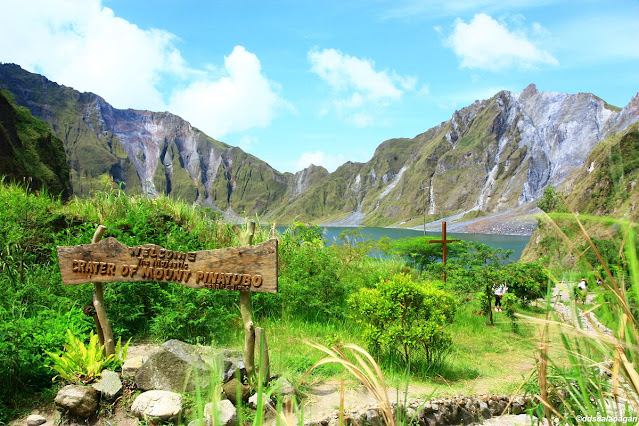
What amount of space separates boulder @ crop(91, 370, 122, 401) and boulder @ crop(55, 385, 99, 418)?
0.12m

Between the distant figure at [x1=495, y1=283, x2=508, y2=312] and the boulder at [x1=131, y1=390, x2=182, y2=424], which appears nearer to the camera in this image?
the boulder at [x1=131, y1=390, x2=182, y2=424]

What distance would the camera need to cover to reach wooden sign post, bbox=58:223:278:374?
489cm

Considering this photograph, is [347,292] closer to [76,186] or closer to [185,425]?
[185,425]

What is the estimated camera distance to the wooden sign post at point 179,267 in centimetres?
489

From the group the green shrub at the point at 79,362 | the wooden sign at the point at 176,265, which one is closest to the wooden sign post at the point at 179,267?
the wooden sign at the point at 176,265

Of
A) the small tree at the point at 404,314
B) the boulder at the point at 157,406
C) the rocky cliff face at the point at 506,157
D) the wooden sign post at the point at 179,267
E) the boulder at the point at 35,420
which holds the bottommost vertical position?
the boulder at the point at 35,420

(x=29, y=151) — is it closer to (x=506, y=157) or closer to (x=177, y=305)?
(x=177, y=305)

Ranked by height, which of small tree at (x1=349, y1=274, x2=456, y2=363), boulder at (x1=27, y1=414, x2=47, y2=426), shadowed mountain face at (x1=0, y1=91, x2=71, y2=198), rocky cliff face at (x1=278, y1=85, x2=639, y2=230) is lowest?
boulder at (x1=27, y1=414, x2=47, y2=426)

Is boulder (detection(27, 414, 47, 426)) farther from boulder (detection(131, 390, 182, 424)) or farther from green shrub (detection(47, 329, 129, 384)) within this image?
boulder (detection(131, 390, 182, 424))

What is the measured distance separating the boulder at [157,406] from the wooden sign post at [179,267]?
87 cm

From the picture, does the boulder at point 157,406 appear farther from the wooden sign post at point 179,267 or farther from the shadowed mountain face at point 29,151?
the shadowed mountain face at point 29,151

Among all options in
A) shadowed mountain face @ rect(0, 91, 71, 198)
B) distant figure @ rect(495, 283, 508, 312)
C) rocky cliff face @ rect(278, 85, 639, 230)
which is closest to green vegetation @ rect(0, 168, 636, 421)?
distant figure @ rect(495, 283, 508, 312)

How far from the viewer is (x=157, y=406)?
4.20 metres

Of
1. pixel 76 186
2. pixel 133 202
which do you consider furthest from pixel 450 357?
pixel 76 186
